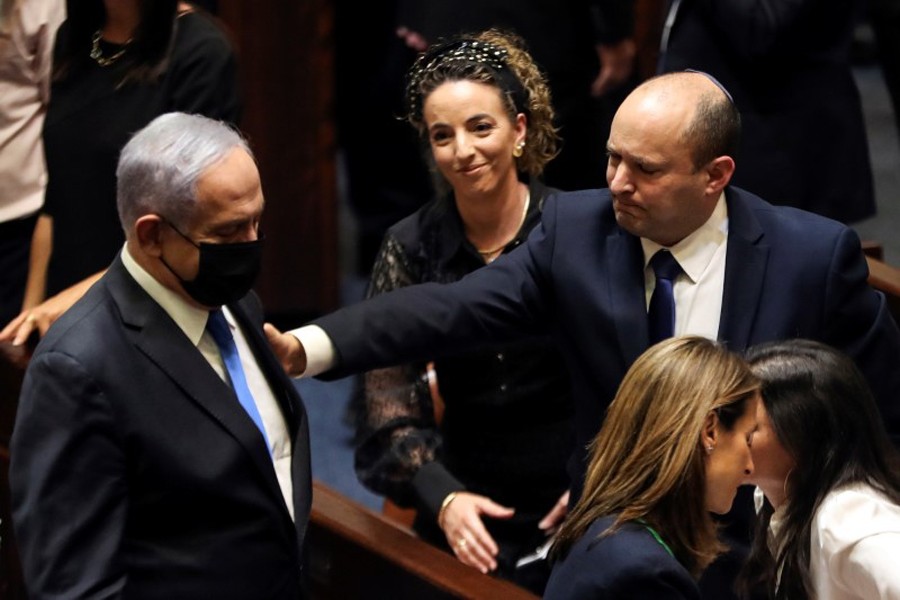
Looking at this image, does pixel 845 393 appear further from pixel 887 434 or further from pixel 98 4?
pixel 98 4

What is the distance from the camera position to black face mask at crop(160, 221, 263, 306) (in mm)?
2500

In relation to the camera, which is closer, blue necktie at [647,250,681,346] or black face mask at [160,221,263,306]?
black face mask at [160,221,263,306]

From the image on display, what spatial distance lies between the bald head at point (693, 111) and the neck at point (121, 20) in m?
1.20

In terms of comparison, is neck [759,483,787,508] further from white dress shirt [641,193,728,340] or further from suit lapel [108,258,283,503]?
suit lapel [108,258,283,503]

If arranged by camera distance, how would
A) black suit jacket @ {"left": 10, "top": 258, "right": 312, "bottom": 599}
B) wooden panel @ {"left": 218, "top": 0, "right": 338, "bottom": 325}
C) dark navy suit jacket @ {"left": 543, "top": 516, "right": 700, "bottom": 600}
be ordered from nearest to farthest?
dark navy suit jacket @ {"left": 543, "top": 516, "right": 700, "bottom": 600}
black suit jacket @ {"left": 10, "top": 258, "right": 312, "bottom": 599}
wooden panel @ {"left": 218, "top": 0, "right": 338, "bottom": 325}

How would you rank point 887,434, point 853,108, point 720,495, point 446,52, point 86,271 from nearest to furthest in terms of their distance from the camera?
point 720,495 → point 887,434 → point 446,52 → point 86,271 → point 853,108

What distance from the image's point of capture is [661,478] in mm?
2344

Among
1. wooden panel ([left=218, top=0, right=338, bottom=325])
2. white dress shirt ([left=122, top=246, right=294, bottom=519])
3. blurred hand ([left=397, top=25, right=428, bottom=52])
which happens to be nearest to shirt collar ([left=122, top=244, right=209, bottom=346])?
white dress shirt ([left=122, top=246, right=294, bottom=519])

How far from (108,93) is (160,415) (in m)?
1.21

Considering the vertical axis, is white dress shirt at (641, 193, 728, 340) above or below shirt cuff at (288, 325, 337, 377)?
above

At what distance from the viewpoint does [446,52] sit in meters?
3.31

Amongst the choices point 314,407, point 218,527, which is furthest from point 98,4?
point 314,407

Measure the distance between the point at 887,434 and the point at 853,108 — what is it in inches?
61.4

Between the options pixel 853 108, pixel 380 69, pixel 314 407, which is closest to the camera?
pixel 853 108
